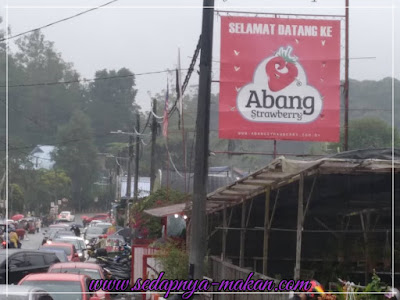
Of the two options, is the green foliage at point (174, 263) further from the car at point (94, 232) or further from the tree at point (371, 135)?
the car at point (94, 232)

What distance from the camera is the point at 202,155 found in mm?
15492

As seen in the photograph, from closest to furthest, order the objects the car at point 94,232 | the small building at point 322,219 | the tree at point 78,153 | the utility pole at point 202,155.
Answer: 1. the small building at point 322,219
2. the utility pole at point 202,155
3. the car at point 94,232
4. the tree at point 78,153

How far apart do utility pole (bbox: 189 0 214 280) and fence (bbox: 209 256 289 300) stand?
3.26 ft

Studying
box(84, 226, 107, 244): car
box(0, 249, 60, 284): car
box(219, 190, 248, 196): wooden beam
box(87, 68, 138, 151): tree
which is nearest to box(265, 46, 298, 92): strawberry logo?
box(219, 190, 248, 196): wooden beam

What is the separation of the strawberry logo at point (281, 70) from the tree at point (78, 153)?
83.5 metres

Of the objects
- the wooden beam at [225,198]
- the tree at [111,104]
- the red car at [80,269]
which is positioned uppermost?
the tree at [111,104]

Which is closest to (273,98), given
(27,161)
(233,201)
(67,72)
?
(233,201)

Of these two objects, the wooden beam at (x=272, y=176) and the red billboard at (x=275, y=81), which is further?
the red billboard at (x=275, y=81)

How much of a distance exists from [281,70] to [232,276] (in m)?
6.39

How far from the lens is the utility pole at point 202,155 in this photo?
605 inches

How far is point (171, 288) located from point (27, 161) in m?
73.6

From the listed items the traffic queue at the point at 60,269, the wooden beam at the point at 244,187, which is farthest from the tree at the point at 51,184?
the wooden beam at the point at 244,187

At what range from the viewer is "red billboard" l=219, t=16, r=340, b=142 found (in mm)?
21781

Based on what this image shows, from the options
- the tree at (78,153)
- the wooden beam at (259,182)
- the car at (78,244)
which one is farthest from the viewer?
the tree at (78,153)
